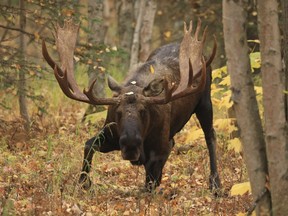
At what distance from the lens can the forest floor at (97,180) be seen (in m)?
7.34

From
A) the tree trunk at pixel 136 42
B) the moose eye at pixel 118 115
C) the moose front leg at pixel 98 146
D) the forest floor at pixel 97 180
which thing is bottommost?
the forest floor at pixel 97 180

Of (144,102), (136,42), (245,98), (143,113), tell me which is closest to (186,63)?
(144,102)

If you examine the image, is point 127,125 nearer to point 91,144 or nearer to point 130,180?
point 91,144

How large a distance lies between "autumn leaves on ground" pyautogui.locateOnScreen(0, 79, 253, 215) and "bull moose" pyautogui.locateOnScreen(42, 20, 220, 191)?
0.27 m

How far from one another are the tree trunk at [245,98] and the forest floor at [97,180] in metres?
1.33

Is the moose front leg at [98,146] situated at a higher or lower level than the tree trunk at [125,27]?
lower

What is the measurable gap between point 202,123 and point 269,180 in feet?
15.2

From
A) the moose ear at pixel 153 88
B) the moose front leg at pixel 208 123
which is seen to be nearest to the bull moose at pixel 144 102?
the moose ear at pixel 153 88

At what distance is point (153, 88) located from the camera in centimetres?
882

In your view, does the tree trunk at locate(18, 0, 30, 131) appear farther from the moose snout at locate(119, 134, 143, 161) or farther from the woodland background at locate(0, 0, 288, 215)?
the moose snout at locate(119, 134, 143, 161)

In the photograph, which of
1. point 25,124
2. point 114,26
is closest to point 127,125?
point 25,124

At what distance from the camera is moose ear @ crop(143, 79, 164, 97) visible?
8.80 metres

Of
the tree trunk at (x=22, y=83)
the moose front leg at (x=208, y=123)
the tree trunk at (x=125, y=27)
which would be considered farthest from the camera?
the tree trunk at (x=125, y=27)

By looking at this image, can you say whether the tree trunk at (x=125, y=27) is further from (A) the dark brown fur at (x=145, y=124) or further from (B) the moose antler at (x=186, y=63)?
(B) the moose antler at (x=186, y=63)
